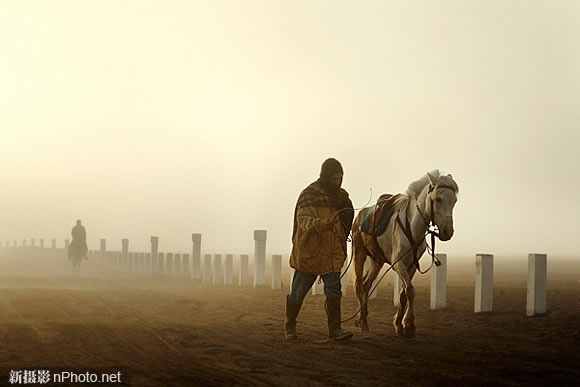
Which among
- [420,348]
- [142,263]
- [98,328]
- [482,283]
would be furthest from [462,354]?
[142,263]

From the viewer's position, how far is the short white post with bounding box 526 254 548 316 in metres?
12.2

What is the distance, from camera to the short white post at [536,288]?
1223 centimetres

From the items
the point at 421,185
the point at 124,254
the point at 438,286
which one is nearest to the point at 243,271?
the point at 438,286

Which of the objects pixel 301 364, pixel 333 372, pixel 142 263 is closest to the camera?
pixel 333 372

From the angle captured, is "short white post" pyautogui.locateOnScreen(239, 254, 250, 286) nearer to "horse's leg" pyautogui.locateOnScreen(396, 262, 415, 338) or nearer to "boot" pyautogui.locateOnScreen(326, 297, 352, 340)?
"horse's leg" pyautogui.locateOnScreen(396, 262, 415, 338)

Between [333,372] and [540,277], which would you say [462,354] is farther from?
[540,277]

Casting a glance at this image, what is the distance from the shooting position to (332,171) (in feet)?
33.2

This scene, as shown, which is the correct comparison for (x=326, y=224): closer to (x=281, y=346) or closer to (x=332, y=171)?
(x=332, y=171)

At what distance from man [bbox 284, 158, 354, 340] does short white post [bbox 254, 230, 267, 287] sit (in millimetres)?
12242

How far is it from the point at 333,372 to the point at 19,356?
374cm

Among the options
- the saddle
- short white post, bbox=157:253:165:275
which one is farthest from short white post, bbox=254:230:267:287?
short white post, bbox=157:253:165:275

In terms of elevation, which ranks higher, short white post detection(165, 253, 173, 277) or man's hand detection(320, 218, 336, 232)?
man's hand detection(320, 218, 336, 232)

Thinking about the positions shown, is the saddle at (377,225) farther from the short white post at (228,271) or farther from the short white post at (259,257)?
the short white post at (228,271)

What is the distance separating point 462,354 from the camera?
8570 millimetres
